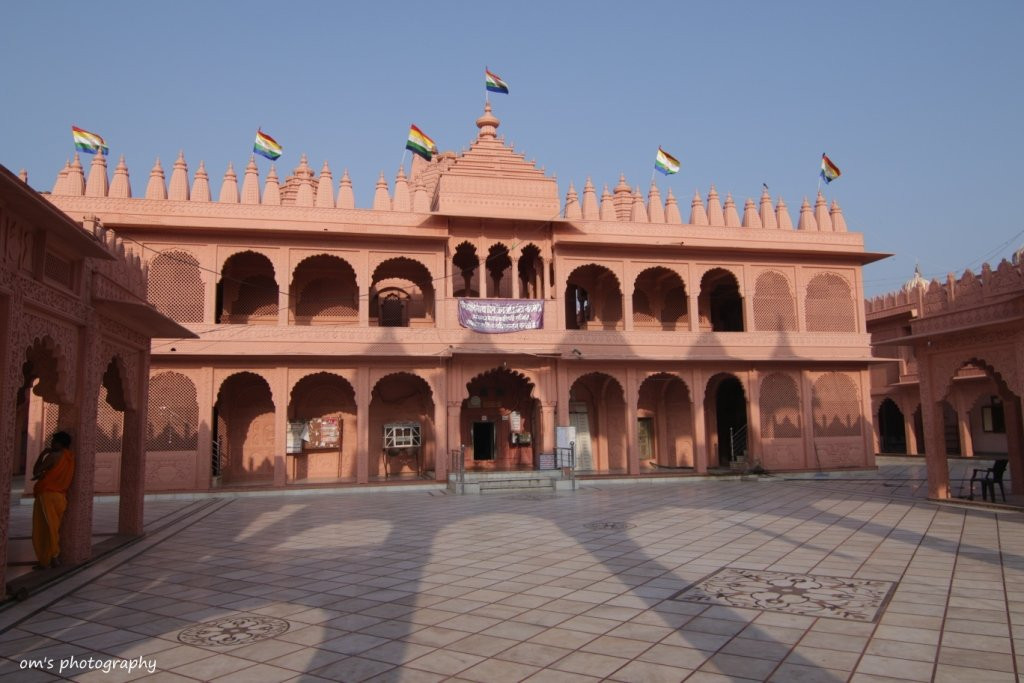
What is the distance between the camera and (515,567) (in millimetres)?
7871

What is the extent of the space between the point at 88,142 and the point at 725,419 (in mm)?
21244

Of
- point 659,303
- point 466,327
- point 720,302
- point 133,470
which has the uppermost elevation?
point 720,302

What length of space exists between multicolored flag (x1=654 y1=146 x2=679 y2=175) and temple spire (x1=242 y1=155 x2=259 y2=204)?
11820mm

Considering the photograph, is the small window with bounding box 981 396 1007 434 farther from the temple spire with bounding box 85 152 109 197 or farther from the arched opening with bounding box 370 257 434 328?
the temple spire with bounding box 85 152 109 197

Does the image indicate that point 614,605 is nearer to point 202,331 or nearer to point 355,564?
point 355,564

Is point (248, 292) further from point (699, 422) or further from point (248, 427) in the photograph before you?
point (699, 422)

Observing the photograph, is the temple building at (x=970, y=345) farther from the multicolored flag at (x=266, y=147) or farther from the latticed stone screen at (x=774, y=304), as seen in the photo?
the multicolored flag at (x=266, y=147)

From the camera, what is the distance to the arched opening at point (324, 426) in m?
19.8

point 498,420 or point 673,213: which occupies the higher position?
point 673,213

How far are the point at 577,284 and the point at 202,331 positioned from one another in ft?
37.0

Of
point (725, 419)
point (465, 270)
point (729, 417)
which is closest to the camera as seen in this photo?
point (465, 270)

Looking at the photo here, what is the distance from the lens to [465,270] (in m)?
22.2

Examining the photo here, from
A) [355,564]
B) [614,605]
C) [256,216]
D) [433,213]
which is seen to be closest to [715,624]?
[614,605]

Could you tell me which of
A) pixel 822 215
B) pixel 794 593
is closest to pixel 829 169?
pixel 822 215
